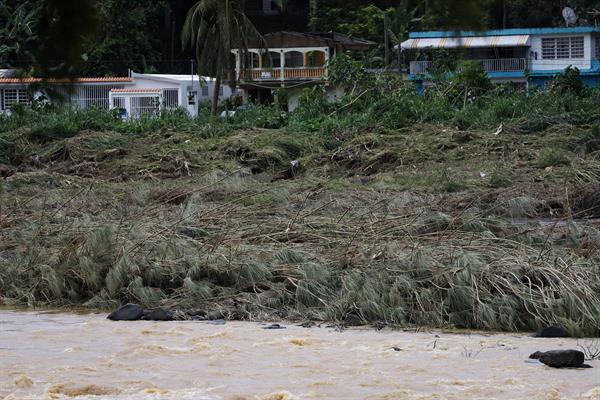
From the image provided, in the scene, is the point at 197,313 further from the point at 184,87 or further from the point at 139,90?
the point at 184,87

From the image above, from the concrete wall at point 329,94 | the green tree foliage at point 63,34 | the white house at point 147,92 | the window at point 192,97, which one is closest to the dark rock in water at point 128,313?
the green tree foliage at point 63,34

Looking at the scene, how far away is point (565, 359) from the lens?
28.8 feet

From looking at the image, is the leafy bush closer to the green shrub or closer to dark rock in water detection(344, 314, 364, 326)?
the green shrub

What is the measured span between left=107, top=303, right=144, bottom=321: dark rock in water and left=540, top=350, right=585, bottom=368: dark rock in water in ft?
14.9

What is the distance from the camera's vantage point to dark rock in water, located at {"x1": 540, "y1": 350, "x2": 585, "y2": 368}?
346 inches

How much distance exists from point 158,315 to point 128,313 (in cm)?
33

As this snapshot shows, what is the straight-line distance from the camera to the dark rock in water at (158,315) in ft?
37.1

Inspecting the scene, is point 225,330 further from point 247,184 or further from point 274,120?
point 274,120

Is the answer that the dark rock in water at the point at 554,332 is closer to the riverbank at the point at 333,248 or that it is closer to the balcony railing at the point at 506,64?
the riverbank at the point at 333,248

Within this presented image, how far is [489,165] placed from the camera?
20.8 m

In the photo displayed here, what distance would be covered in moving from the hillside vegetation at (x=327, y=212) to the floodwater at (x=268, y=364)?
2.34 ft

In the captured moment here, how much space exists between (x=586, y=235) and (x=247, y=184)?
8146 mm

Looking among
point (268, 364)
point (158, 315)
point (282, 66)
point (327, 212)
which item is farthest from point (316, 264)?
point (282, 66)

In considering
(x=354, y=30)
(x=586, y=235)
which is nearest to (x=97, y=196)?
(x=586, y=235)
